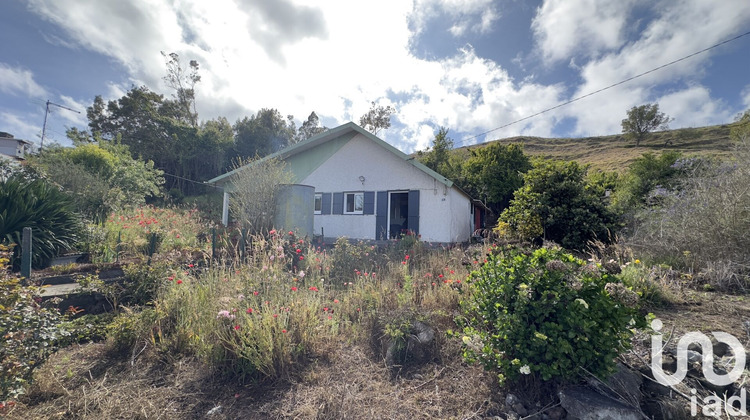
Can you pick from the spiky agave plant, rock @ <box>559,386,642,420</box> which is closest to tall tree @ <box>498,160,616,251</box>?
rock @ <box>559,386,642,420</box>

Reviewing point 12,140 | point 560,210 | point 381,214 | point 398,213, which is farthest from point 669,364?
point 12,140

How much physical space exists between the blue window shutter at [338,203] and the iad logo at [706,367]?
9672 millimetres

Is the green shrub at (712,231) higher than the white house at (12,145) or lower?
lower

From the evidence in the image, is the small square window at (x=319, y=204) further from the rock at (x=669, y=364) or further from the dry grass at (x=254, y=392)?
the rock at (x=669, y=364)

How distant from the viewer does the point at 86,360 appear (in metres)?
2.42

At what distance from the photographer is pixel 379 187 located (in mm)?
10469

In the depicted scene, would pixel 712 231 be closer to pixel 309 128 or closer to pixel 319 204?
pixel 319 204

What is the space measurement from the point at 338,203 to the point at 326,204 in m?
0.60

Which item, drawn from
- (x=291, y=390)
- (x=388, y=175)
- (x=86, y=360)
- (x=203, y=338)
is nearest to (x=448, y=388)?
(x=291, y=390)

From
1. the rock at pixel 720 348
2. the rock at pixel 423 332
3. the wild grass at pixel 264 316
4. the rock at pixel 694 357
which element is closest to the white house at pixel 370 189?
the wild grass at pixel 264 316

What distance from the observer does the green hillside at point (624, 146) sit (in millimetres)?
28023

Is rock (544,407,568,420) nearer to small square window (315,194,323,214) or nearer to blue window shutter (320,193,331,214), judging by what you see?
blue window shutter (320,193,331,214)

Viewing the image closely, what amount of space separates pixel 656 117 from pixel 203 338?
45166mm

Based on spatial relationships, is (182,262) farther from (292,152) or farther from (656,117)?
(656,117)
